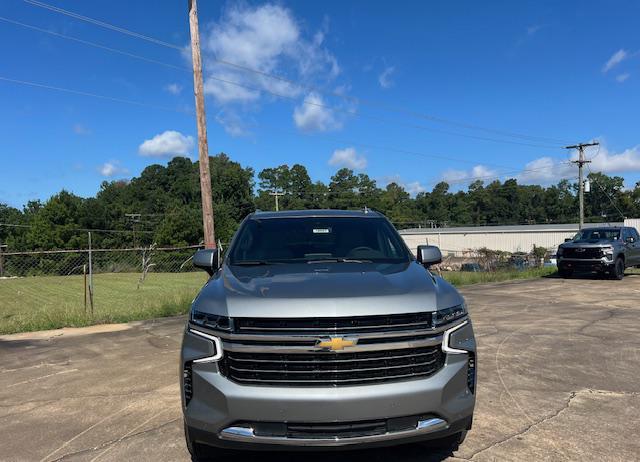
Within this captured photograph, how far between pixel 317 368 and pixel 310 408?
0.23m

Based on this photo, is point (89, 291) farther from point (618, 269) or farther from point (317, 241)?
point (618, 269)

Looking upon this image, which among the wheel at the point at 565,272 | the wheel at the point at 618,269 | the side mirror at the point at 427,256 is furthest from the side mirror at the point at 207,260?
the wheel at the point at 565,272

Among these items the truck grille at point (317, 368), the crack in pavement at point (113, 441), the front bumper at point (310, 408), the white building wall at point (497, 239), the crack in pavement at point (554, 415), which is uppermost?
the truck grille at point (317, 368)

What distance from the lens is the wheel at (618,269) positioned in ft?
58.7

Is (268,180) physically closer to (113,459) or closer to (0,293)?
(0,293)

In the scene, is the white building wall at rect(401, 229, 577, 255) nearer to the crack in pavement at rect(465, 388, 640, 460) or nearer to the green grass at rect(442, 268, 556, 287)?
the green grass at rect(442, 268, 556, 287)

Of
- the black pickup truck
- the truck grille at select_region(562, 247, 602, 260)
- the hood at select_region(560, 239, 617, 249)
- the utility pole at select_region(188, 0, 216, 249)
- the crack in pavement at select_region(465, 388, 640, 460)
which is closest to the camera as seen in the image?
the crack in pavement at select_region(465, 388, 640, 460)

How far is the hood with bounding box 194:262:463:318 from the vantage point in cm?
310

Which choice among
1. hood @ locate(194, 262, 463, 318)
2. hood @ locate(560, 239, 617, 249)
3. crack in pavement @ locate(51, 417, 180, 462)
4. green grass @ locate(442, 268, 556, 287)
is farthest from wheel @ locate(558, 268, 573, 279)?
crack in pavement @ locate(51, 417, 180, 462)

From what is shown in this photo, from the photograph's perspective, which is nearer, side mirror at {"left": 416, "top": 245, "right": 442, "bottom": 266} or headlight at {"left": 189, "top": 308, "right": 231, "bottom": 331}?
headlight at {"left": 189, "top": 308, "right": 231, "bottom": 331}

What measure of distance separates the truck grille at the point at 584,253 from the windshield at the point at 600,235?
909 millimetres

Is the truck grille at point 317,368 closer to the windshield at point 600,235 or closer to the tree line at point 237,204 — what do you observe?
the windshield at point 600,235

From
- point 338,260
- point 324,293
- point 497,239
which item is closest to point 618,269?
point 338,260

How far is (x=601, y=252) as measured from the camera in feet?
58.6
